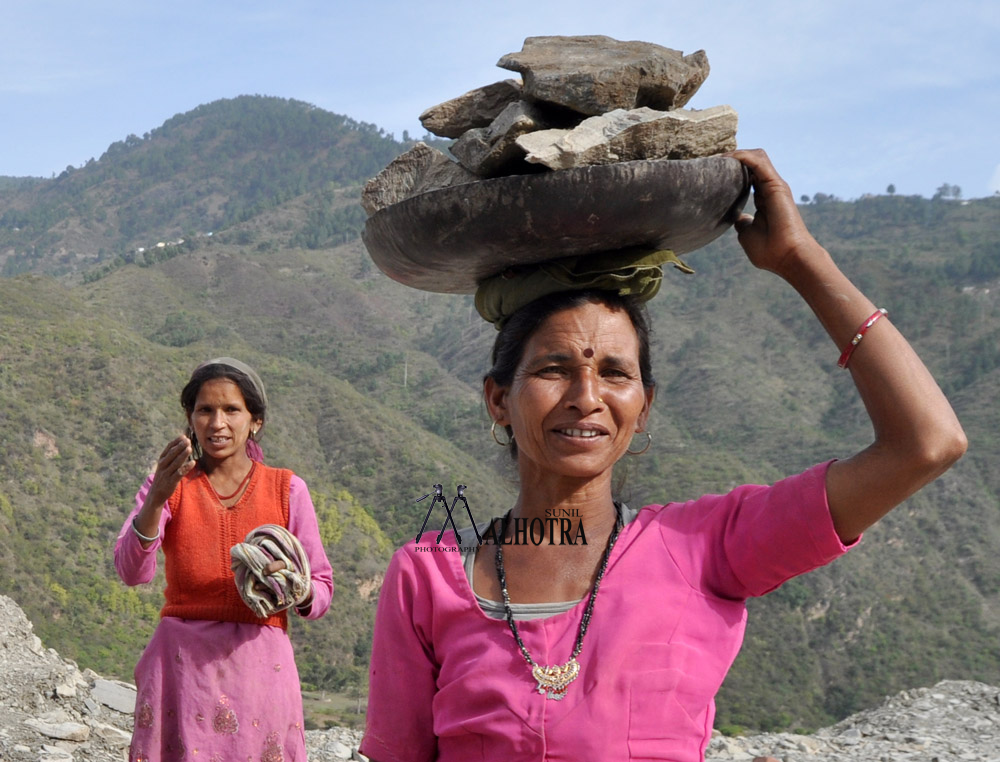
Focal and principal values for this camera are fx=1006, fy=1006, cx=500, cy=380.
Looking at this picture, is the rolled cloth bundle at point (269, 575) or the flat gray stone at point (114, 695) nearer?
the rolled cloth bundle at point (269, 575)

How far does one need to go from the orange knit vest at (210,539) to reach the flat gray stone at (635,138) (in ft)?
6.74

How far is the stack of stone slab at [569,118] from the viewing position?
5.47 ft

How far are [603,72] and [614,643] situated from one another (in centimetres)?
97

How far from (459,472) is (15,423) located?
10751 mm

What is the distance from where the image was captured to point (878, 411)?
149 centimetres

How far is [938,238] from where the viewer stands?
54.6 metres

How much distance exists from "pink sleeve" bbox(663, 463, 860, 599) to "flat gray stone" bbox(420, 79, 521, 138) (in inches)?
33.6

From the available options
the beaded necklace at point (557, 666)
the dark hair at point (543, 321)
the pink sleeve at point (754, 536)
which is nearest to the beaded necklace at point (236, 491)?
the dark hair at point (543, 321)

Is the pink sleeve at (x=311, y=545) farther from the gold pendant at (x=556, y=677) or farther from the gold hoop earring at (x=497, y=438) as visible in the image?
the gold pendant at (x=556, y=677)

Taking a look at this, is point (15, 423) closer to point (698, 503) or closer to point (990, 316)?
point (698, 503)

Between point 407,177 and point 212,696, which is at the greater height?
point 407,177

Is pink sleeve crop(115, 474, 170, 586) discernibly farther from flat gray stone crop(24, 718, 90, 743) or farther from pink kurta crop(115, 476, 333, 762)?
flat gray stone crop(24, 718, 90, 743)

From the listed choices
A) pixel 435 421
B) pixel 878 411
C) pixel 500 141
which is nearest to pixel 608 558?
pixel 878 411

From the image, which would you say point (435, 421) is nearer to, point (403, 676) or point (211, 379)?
point (211, 379)
